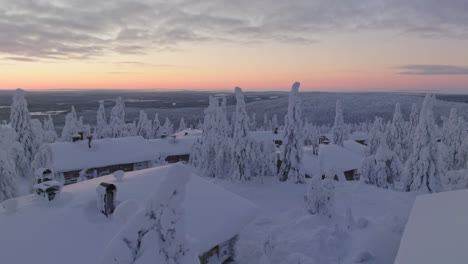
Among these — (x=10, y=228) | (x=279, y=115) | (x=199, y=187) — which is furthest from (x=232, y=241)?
(x=279, y=115)

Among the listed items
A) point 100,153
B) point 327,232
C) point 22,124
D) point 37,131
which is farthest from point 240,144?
point 37,131

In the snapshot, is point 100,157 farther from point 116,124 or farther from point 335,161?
point 335,161

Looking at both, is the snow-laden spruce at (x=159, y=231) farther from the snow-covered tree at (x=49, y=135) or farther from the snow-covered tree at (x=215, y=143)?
the snow-covered tree at (x=49, y=135)

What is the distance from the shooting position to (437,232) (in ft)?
28.1

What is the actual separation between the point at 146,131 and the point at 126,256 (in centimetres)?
5818

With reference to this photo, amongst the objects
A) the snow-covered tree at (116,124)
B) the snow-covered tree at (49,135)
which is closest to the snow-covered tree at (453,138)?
the snow-covered tree at (116,124)

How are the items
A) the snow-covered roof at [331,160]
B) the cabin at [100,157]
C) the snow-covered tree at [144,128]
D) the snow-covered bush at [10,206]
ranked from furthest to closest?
the snow-covered tree at [144,128] < the snow-covered roof at [331,160] < the cabin at [100,157] < the snow-covered bush at [10,206]

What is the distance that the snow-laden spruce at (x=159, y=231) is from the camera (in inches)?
195

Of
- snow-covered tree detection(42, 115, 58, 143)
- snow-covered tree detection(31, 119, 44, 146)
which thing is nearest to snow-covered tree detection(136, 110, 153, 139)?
snow-covered tree detection(42, 115, 58, 143)

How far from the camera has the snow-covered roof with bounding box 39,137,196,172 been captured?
2729 centimetres

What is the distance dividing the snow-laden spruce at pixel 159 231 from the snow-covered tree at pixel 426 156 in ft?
91.1

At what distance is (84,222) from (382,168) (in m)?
29.6

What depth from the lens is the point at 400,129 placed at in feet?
150

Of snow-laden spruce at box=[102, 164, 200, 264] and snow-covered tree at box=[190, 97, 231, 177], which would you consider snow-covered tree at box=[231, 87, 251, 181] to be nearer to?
snow-covered tree at box=[190, 97, 231, 177]
